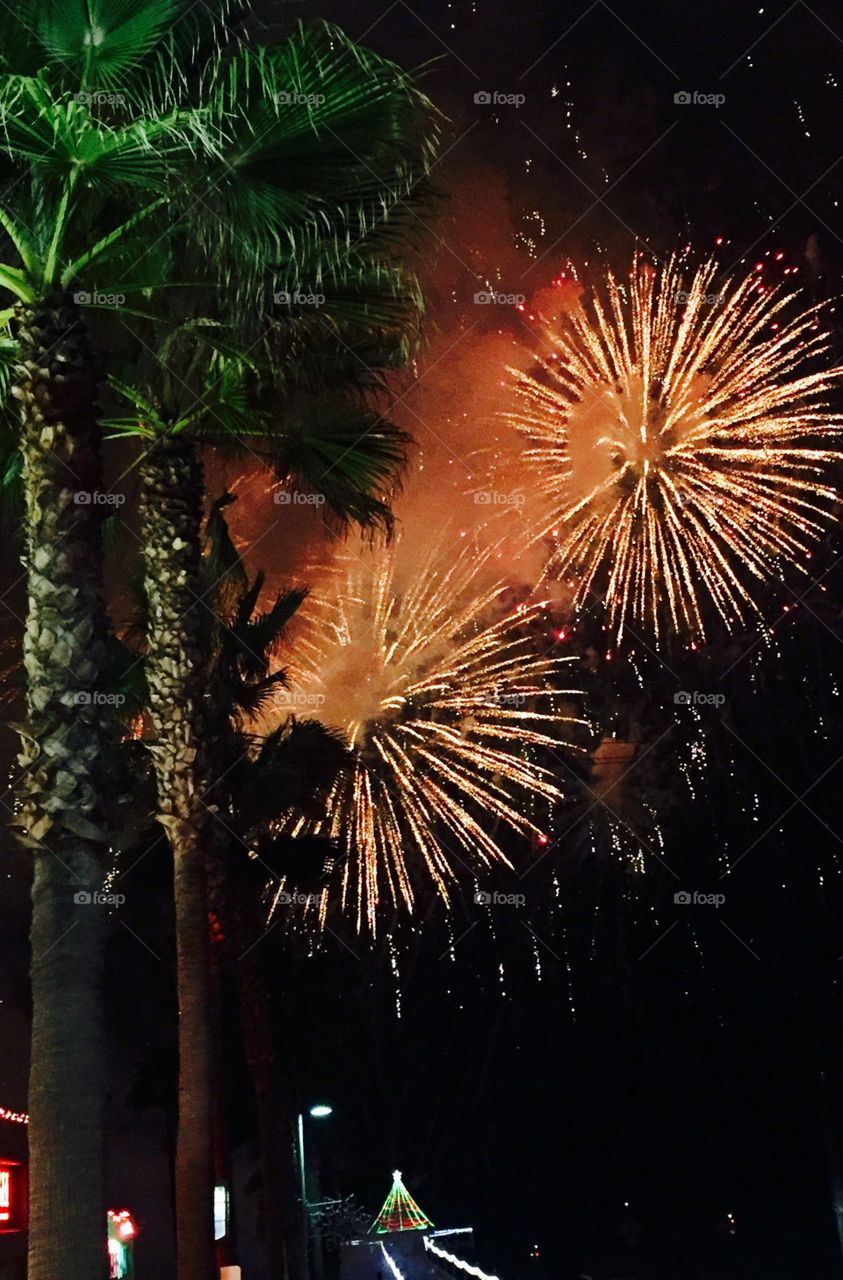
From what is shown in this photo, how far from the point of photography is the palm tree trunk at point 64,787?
7734 mm

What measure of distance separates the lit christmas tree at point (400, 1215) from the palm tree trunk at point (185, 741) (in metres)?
67.1

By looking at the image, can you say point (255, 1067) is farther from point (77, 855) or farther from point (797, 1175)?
point (797, 1175)

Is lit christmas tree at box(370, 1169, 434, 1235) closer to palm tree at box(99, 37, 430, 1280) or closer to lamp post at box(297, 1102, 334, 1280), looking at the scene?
lamp post at box(297, 1102, 334, 1280)

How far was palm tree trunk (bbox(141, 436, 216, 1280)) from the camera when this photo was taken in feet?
41.2

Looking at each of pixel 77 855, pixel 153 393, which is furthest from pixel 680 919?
pixel 77 855

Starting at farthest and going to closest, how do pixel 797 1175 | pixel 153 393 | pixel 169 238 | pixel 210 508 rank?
pixel 797 1175 → pixel 210 508 → pixel 153 393 → pixel 169 238

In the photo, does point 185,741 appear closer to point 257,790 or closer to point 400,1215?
A: point 257,790

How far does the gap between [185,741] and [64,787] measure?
4352 mm

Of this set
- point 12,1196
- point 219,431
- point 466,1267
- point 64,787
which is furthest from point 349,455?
point 466,1267

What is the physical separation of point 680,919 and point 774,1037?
1005 centimetres

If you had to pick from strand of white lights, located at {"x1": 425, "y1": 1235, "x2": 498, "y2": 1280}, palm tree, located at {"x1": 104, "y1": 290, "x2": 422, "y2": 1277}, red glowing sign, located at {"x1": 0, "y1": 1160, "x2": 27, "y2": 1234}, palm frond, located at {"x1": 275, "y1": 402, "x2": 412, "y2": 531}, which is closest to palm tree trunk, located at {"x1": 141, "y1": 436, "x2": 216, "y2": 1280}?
palm tree, located at {"x1": 104, "y1": 290, "x2": 422, "y2": 1277}

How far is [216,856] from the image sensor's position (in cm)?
1766

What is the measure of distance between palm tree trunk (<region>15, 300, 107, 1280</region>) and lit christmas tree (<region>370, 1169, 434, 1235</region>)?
238 ft

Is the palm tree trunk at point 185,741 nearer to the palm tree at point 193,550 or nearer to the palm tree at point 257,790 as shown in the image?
the palm tree at point 193,550
